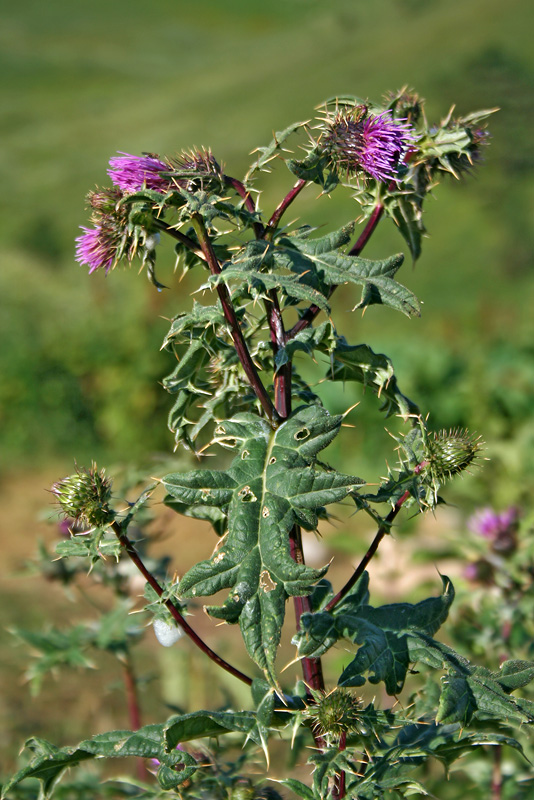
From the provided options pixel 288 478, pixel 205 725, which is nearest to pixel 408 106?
pixel 288 478

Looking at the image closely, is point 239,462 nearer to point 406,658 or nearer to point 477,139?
point 406,658

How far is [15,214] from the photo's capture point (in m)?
26.3

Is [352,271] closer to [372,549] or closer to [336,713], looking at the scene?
[372,549]

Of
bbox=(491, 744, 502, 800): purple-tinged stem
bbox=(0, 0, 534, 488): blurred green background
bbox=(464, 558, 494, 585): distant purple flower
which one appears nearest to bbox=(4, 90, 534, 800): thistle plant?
bbox=(491, 744, 502, 800): purple-tinged stem

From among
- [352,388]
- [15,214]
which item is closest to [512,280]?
[352,388]

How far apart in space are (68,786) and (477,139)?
6.92 feet

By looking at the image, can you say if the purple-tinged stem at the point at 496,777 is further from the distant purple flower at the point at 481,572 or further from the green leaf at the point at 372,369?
the green leaf at the point at 372,369

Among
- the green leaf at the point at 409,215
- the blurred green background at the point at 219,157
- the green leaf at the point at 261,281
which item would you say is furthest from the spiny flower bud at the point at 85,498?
the blurred green background at the point at 219,157

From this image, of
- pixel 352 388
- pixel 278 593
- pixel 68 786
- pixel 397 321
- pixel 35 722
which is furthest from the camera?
pixel 397 321

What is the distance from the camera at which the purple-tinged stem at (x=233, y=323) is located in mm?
1493

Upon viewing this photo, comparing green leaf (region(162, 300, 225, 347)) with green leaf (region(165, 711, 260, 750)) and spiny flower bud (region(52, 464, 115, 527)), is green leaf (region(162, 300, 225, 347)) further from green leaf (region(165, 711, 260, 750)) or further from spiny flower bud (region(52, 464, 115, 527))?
green leaf (region(165, 711, 260, 750))

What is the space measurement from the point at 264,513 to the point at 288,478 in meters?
0.08

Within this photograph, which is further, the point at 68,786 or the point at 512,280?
the point at 512,280

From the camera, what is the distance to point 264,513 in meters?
1.40
